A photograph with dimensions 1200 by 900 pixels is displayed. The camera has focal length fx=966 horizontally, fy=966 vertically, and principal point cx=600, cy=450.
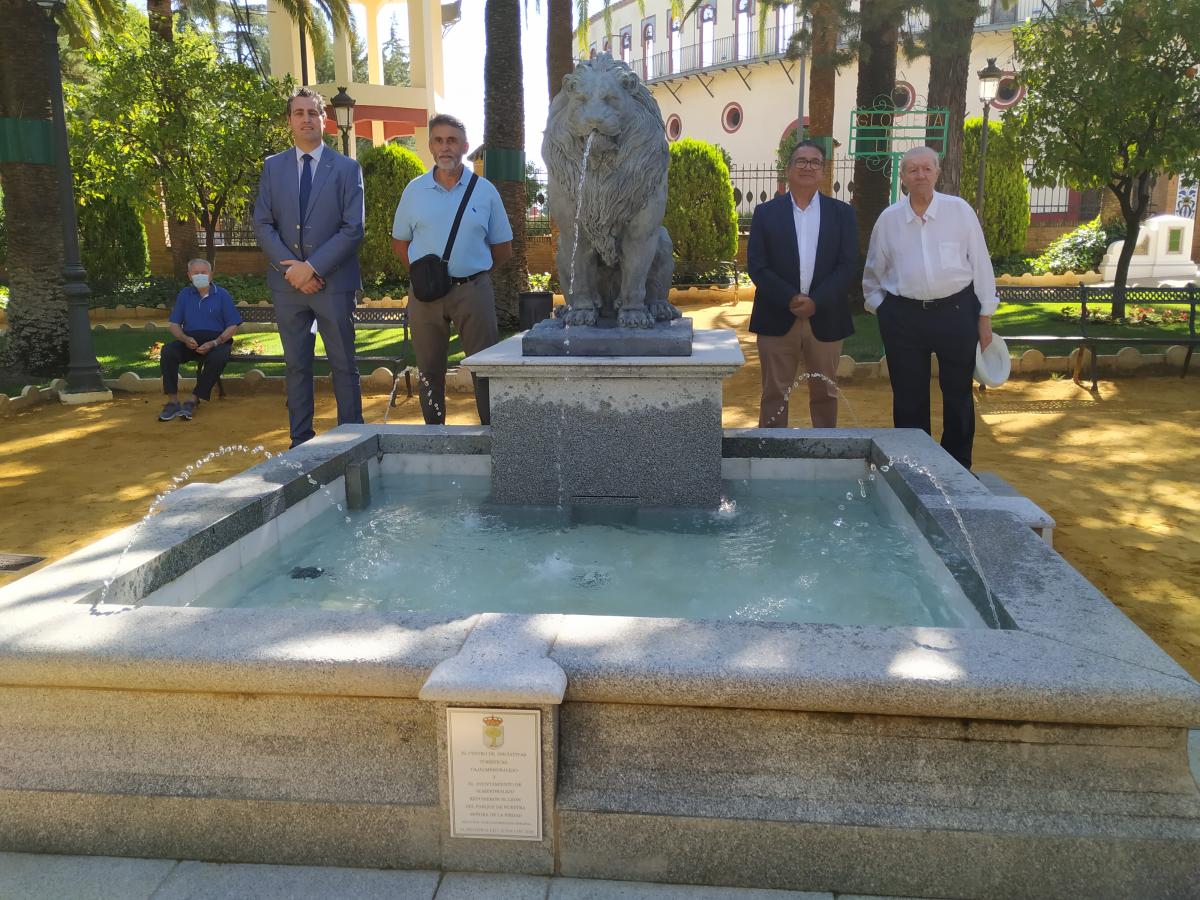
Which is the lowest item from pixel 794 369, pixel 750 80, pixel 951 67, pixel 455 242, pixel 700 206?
pixel 794 369

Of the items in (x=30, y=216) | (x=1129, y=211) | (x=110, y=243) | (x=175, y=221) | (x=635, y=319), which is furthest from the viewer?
(x=110, y=243)

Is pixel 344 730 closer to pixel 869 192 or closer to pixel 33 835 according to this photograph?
pixel 33 835

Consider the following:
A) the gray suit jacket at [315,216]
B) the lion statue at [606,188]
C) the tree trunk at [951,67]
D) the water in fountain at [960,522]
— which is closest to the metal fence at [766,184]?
the tree trunk at [951,67]

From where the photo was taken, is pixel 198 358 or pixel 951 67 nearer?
pixel 198 358

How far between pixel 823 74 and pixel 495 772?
55.5 feet

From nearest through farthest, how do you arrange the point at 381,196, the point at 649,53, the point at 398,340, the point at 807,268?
the point at 807,268, the point at 398,340, the point at 381,196, the point at 649,53

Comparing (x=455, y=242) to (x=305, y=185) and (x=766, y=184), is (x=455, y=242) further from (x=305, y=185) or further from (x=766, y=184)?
(x=766, y=184)

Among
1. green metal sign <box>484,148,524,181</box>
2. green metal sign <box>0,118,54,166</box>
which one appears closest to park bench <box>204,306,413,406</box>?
green metal sign <box>484,148,524,181</box>

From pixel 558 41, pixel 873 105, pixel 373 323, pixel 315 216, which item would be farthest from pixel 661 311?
pixel 558 41

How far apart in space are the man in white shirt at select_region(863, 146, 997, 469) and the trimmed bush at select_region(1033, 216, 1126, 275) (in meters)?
14.8

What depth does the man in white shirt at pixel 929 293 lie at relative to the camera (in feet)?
15.8

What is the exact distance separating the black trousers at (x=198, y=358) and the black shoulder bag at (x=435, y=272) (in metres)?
3.76

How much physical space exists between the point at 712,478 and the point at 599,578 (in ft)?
3.66

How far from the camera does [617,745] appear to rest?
2209mm
